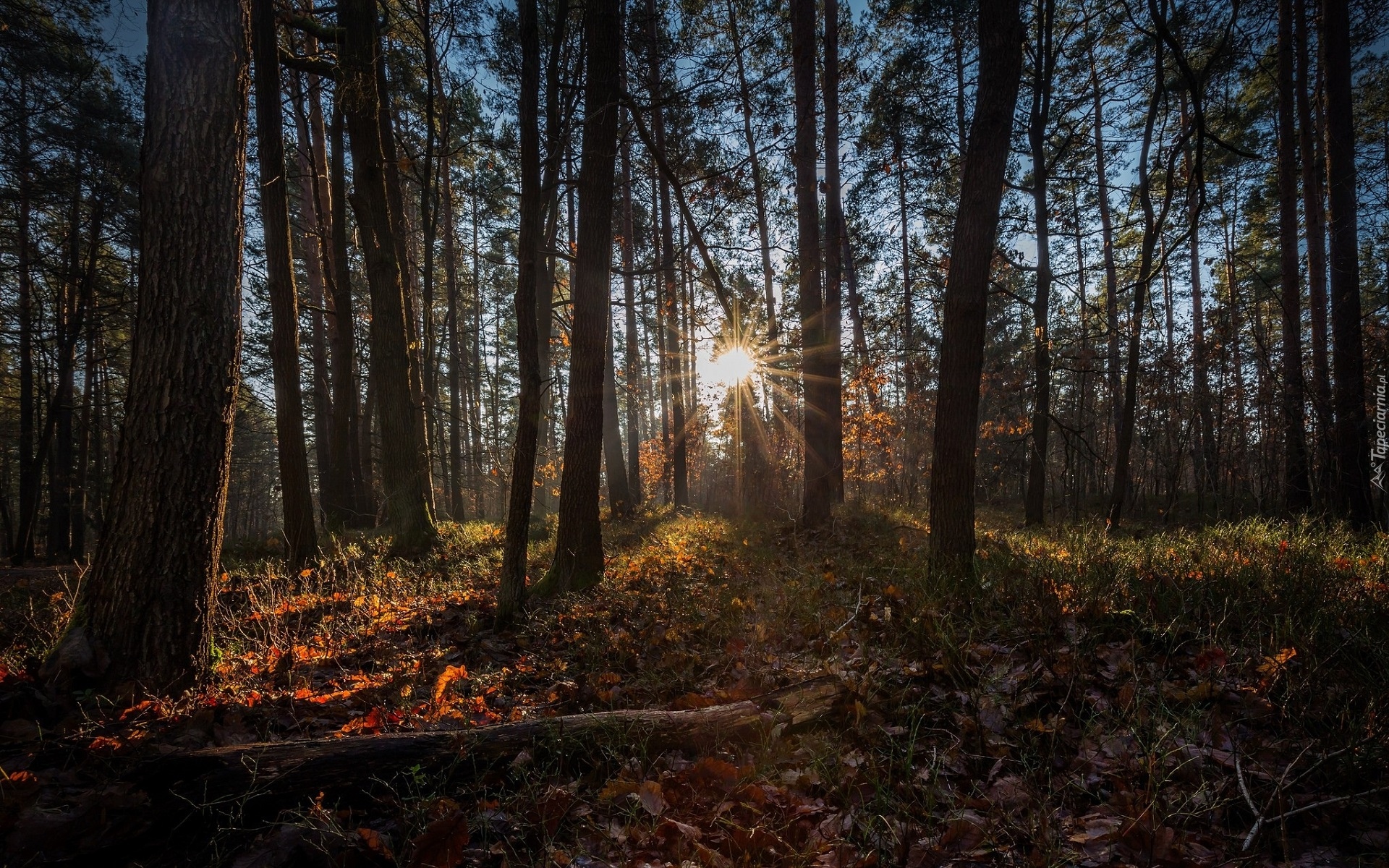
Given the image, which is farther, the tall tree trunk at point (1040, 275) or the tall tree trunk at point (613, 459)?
the tall tree trunk at point (613, 459)

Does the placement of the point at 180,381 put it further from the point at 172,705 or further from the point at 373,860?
the point at 373,860

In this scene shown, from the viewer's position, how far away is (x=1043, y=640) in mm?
2977

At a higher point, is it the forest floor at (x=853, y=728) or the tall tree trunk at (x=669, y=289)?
the tall tree trunk at (x=669, y=289)

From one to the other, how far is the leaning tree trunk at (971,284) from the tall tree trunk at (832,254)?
411 cm

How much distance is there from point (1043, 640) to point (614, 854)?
254 centimetres

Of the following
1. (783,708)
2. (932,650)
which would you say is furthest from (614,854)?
(932,650)

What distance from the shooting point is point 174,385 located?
292 centimetres

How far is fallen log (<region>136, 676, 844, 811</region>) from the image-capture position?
1.95m

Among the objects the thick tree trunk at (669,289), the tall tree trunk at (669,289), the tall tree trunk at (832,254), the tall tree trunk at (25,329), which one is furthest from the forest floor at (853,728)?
the tall tree trunk at (25,329)

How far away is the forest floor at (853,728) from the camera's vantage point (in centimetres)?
177

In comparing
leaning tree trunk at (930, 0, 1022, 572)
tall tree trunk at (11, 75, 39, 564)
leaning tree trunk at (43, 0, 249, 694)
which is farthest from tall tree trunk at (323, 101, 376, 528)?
leaning tree trunk at (930, 0, 1022, 572)

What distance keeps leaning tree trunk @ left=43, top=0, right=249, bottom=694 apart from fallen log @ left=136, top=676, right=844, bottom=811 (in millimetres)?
1389

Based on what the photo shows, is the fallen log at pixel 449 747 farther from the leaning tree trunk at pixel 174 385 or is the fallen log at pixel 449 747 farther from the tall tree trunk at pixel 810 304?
the tall tree trunk at pixel 810 304

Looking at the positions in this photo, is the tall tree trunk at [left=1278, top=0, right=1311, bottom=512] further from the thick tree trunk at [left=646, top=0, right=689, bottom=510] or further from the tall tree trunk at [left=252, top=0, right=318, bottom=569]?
the tall tree trunk at [left=252, top=0, right=318, bottom=569]
